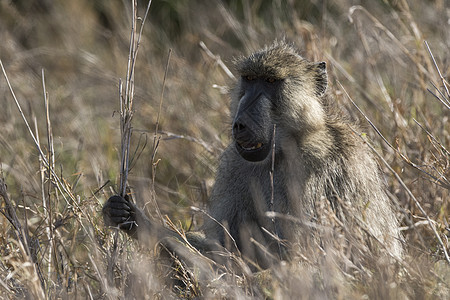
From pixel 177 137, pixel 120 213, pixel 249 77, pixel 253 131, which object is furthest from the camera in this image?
pixel 177 137

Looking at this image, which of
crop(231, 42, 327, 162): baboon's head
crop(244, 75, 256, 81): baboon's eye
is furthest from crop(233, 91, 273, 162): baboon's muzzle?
crop(244, 75, 256, 81): baboon's eye

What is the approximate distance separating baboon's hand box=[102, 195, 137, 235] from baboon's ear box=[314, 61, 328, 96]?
1.30 m

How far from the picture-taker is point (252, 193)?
3791mm

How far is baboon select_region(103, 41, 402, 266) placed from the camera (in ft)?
11.6

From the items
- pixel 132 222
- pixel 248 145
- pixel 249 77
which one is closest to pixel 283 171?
pixel 248 145

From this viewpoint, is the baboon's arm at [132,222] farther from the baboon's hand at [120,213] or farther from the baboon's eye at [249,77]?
the baboon's eye at [249,77]

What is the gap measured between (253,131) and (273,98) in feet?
0.99

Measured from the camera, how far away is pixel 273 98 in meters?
3.78

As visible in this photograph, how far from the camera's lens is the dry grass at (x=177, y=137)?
2.91 metres

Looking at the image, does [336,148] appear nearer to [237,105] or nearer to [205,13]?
[237,105]

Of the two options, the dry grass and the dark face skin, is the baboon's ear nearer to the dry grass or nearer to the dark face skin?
the dry grass

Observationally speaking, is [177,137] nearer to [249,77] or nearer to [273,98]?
[249,77]

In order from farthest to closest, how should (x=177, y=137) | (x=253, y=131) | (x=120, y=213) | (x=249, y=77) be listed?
(x=177, y=137), (x=249, y=77), (x=253, y=131), (x=120, y=213)

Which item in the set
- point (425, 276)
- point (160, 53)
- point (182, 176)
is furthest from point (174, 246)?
point (160, 53)
